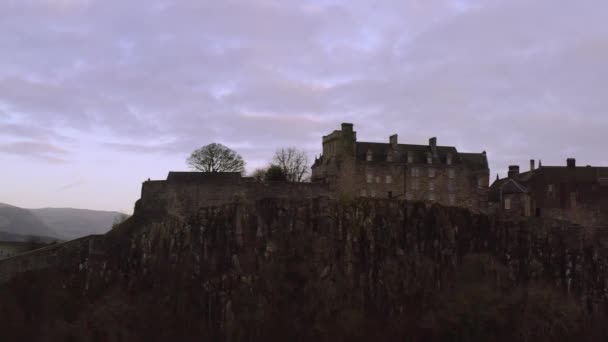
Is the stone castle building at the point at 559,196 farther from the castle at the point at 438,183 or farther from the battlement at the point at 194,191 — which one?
the battlement at the point at 194,191

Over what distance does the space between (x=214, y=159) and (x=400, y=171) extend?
53.4ft

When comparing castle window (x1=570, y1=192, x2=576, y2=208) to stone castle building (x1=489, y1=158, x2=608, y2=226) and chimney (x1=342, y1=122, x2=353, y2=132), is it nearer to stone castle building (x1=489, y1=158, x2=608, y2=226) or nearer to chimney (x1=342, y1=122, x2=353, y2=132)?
stone castle building (x1=489, y1=158, x2=608, y2=226)

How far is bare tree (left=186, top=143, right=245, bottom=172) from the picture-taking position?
180 feet

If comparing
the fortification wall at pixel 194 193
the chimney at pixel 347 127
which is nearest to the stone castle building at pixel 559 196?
the chimney at pixel 347 127

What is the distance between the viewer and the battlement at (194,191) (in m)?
44.4

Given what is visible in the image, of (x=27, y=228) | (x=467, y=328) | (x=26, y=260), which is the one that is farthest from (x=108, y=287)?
(x=27, y=228)

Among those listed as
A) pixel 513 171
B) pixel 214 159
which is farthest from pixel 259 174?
pixel 513 171

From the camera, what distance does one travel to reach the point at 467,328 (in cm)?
4378

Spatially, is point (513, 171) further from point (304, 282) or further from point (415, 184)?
point (304, 282)

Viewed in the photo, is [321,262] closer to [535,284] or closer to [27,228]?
[535,284]

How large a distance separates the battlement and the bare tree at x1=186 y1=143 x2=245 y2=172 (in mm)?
9729

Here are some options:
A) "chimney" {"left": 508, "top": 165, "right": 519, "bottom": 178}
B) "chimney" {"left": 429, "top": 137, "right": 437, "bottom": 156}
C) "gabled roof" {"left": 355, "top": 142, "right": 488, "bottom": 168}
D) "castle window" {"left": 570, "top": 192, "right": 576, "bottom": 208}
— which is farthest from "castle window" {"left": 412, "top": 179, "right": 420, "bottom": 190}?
"castle window" {"left": 570, "top": 192, "right": 576, "bottom": 208}

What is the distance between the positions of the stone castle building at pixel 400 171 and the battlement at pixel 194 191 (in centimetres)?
666

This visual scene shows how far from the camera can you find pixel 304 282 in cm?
4606
